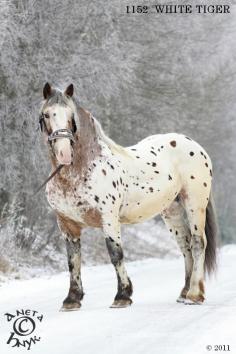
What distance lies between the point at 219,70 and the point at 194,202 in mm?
13235

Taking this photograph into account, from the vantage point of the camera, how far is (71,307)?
6.34 metres

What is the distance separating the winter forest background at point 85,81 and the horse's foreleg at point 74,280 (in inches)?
188

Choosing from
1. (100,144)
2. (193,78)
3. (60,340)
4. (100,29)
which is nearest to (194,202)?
(100,144)

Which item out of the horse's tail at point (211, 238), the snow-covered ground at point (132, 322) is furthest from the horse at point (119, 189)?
the snow-covered ground at point (132, 322)

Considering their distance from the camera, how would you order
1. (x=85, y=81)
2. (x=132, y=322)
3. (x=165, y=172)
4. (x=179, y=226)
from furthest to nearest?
(x=85, y=81), (x=179, y=226), (x=165, y=172), (x=132, y=322)

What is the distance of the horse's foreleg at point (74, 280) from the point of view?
6.35m

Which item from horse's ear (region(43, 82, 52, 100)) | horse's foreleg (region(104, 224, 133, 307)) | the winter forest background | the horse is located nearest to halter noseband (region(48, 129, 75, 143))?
the horse

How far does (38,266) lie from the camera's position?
12828 millimetres

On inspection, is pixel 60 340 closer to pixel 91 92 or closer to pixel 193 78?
pixel 91 92

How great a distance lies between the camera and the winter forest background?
1269 cm

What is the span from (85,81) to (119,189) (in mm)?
7205

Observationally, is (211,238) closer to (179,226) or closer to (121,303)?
(179,226)

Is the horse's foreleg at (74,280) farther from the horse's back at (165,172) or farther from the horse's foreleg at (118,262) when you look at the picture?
the horse's back at (165,172)
